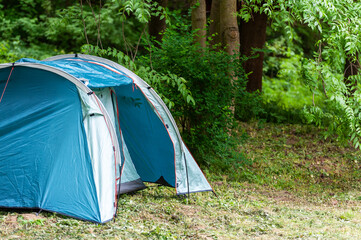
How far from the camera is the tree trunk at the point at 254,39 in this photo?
10.8m

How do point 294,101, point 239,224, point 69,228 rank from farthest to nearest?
point 294,101 → point 239,224 → point 69,228

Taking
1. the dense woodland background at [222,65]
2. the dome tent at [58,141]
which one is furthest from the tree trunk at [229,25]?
the dome tent at [58,141]

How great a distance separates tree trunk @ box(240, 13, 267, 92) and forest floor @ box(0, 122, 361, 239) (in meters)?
2.01

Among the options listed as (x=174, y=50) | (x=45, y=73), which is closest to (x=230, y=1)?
(x=174, y=50)

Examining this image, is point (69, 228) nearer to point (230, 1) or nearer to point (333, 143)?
point (230, 1)

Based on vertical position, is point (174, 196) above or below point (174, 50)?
below

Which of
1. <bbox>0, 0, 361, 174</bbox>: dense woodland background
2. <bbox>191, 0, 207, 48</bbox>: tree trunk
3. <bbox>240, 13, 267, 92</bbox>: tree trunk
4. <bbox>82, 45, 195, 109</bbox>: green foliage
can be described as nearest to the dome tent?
<bbox>82, 45, 195, 109</bbox>: green foliage

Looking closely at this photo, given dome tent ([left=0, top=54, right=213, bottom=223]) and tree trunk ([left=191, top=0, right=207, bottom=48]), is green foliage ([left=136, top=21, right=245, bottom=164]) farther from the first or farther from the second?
dome tent ([left=0, top=54, right=213, bottom=223])

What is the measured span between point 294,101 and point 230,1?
7.03 meters

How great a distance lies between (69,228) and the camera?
4512mm

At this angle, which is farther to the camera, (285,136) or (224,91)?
(285,136)

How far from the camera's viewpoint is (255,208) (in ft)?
19.5

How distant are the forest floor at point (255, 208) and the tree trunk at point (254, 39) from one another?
2.01 metres

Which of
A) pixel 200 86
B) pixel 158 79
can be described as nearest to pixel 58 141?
pixel 158 79
